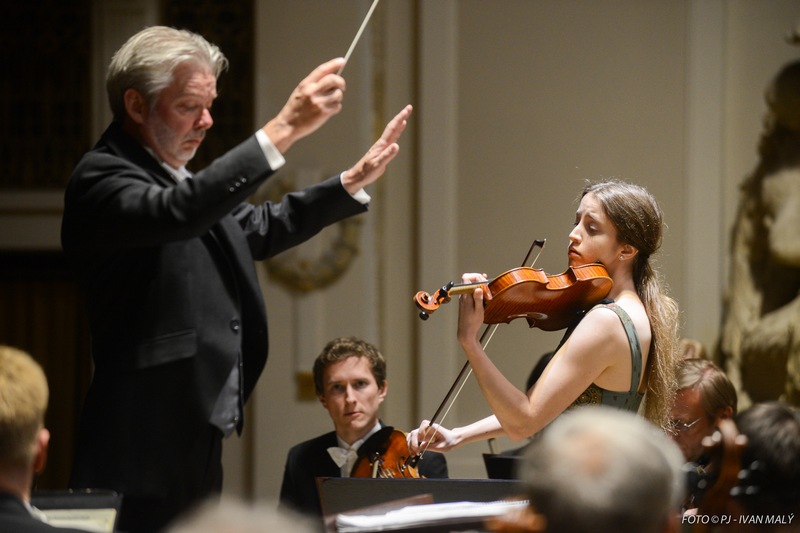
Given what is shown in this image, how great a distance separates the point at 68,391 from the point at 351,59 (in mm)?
2447

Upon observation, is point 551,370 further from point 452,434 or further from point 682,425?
point 682,425

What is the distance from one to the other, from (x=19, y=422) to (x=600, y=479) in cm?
99

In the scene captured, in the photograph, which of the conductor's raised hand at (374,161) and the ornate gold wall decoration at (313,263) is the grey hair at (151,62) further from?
the ornate gold wall decoration at (313,263)

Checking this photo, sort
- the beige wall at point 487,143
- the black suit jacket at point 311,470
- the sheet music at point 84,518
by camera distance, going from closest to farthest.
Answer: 1. the sheet music at point 84,518
2. the black suit jacket at point 311,470
3. the beige wall at point 487,143

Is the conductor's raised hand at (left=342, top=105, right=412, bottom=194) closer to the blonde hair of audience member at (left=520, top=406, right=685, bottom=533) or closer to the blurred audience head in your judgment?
the blurred audience head

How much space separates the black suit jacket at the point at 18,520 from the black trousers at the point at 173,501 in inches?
26.0

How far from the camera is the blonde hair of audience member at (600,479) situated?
1335mm

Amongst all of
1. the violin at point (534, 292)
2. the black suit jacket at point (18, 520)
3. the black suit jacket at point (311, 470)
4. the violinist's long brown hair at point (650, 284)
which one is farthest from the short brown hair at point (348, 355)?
the black suit jacket at point (18, 520)

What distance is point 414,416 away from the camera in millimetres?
5449

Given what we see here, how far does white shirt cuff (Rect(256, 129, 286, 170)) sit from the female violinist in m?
0.60

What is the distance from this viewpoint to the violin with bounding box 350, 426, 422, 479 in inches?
118

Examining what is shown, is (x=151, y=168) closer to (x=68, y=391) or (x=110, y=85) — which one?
(x=110, y=85)

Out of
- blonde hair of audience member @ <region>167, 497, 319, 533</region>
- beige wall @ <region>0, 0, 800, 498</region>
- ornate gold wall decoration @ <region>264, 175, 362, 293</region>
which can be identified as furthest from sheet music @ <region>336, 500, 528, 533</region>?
ornate gold wall decoration @ <region>264, 175, 362, 293</region>

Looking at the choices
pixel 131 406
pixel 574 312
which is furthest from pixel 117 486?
pixel 574 312
